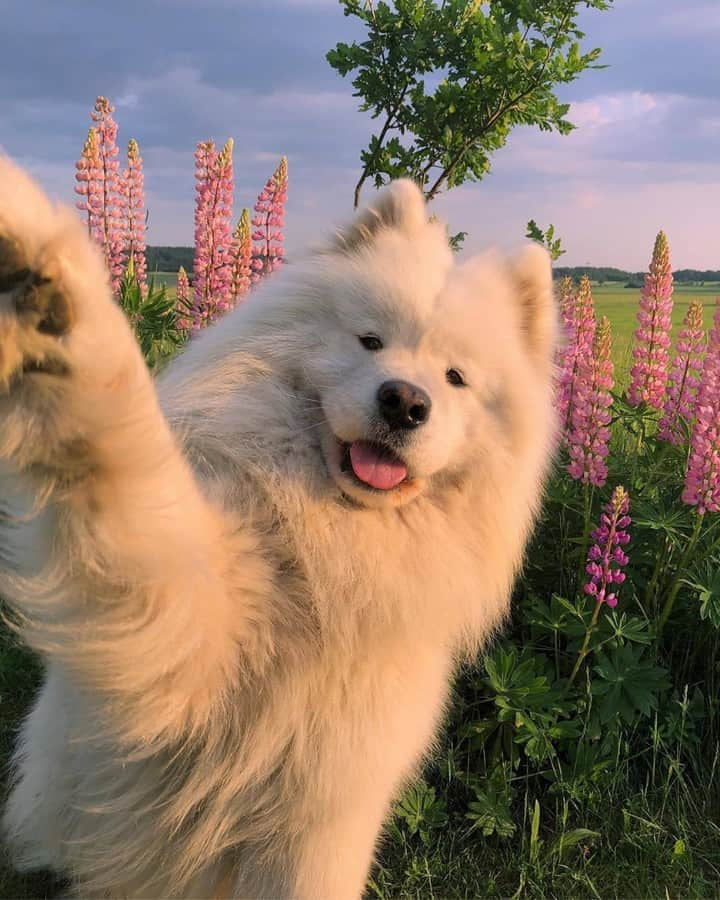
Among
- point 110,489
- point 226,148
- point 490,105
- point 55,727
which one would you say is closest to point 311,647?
point 110,489

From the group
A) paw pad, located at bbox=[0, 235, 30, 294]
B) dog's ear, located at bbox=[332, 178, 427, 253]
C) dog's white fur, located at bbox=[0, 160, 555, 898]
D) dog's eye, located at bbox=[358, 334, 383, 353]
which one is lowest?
dog's white fur, located at bbox=[0, 160, 555, 898]

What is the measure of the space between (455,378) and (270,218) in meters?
2.50

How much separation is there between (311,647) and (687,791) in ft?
7.49

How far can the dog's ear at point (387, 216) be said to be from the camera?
293 cm

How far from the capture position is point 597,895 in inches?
125

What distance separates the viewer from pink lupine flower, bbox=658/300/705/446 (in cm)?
404

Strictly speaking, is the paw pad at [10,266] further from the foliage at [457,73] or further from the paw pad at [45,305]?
the foliage at [457,73]

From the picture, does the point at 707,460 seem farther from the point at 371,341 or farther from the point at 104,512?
the point at 104,512

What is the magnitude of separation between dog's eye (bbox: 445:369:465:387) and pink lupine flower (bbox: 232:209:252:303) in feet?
7.39

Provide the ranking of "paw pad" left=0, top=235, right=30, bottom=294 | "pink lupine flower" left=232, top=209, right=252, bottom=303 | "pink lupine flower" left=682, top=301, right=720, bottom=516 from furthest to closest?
"pink lupine flower" left=232, top=209, right=252, bottom=303, "pink lupine flower" left=682, top=301, right=720, bottom=516, "paw pad" left=0, top=235, right=30, bottom=294

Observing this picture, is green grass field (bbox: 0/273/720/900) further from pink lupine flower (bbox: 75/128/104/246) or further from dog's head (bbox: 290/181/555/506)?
pink lupine flower (bbox: 75/128/104/246)

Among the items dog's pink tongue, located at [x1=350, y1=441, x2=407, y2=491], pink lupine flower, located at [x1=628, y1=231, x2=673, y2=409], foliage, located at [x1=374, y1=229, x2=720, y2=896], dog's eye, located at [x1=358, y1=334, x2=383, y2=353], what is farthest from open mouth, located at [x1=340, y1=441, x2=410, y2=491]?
pink lupine flower, located at [x1=628, y1=231, x2=673, y2=409]

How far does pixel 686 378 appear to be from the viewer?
4.10 metres

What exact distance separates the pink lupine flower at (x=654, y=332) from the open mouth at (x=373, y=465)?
199cm
